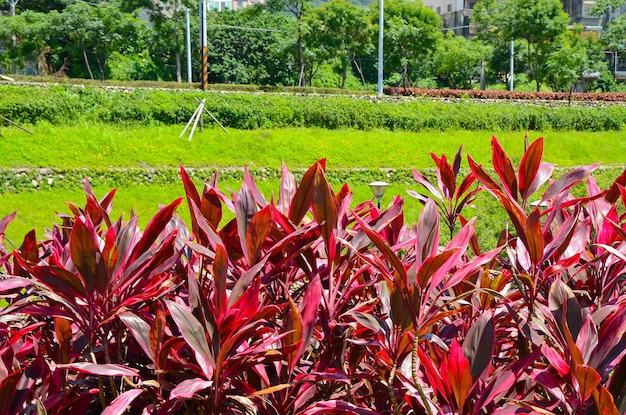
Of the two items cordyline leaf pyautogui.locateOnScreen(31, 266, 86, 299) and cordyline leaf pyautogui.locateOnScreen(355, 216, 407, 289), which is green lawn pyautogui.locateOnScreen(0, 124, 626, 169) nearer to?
cordyline leaf pyautogui.locateOnScreen(31, 266, 86, 299)

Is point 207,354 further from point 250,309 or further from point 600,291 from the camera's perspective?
point 600,291

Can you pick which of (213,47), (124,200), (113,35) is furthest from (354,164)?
(213,47)

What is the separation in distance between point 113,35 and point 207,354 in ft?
71.7

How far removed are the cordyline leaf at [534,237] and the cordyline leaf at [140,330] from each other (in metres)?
0.50

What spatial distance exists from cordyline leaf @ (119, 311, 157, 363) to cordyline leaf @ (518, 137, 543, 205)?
59cm

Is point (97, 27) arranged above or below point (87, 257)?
above

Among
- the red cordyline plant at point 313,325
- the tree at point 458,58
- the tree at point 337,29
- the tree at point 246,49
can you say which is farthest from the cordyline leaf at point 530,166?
the tree at point 246,49

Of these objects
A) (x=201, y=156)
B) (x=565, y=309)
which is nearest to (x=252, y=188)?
(x=565, y=309)

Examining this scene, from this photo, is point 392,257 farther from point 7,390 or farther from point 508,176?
point 7,390

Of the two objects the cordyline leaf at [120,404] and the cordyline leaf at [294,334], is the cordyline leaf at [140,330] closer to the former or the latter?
the cordyline leaf at [120,404]

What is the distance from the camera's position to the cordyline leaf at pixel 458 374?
729mm

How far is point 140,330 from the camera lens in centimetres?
84

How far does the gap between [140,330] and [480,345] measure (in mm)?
406

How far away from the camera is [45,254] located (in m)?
1.31
